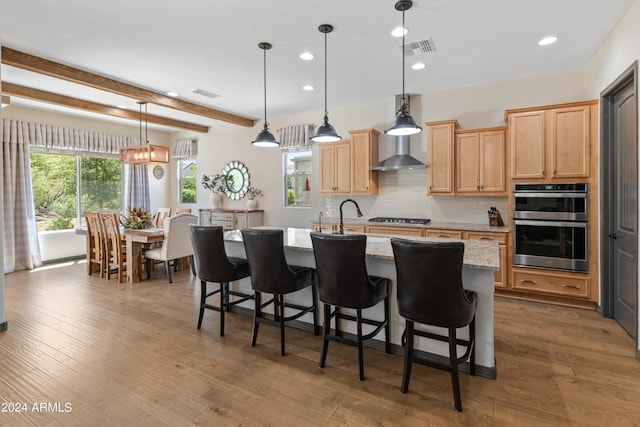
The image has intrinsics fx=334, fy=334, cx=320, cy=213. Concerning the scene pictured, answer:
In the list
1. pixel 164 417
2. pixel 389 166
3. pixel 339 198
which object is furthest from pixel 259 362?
pixel 339 198

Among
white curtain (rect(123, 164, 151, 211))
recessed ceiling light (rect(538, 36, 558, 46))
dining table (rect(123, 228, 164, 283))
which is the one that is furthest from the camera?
white curtain (rect(123, 164, 151, 211))

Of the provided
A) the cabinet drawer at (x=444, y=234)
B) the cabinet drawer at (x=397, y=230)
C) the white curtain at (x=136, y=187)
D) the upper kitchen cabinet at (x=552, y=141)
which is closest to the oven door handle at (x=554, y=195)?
the upper kitchen cabinet at (x=552, y=141)

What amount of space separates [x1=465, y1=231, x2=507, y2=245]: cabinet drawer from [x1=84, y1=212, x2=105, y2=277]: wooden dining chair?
5483 mm

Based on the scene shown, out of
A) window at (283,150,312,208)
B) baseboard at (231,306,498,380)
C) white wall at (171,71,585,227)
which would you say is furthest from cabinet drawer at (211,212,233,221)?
baseboard at (231,306,498,380)

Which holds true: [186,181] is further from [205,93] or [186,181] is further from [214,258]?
[214,258]

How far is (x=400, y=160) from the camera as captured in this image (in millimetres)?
4895

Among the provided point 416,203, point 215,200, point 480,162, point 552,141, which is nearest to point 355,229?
point 416,203

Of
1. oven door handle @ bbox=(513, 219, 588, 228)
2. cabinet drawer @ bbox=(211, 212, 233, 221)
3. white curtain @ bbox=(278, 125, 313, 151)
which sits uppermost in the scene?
white curtain @ bbox=(278, 125, 313, 151)

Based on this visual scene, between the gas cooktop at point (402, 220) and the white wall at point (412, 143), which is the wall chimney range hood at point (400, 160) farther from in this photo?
the gas cooktop at point (402, 220)

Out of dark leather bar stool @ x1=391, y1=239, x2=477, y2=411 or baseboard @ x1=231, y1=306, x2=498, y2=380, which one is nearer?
dark leather bar stool @ x1=391, y1=239, x2=477, y2=411

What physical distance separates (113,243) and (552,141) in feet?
20.4

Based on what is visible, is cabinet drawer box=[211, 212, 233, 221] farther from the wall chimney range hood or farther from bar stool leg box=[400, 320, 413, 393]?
bar stool leg box=[400, 320, 413, 393]

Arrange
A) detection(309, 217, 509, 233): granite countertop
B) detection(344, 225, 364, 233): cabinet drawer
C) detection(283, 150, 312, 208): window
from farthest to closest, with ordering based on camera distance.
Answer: detection(283, 150, 312, 208): window
detection(344, 225, 364, 233): cabinet drawer
detection(309, 217, 509, 233): granite countertop

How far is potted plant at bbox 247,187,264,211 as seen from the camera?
696 centimetres
